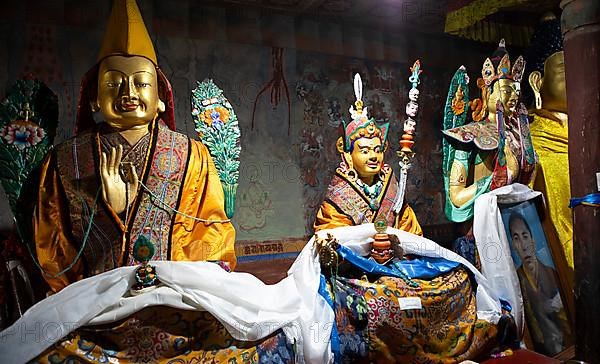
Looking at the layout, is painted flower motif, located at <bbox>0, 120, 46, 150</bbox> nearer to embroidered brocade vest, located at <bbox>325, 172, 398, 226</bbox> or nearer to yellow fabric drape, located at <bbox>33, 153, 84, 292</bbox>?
yellow fabric drape, located at <bbox>33, 153, 84, 292</bbox>

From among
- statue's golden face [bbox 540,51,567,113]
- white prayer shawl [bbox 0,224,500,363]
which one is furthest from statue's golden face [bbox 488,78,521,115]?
white prayer shawl [bbox 0,224,500,363]

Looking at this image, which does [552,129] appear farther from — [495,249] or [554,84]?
[495,249]

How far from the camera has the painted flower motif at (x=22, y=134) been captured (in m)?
2.37

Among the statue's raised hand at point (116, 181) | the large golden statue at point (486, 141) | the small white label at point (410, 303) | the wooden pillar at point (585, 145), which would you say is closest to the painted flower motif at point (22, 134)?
the statue's raised hand at point (116, 181)

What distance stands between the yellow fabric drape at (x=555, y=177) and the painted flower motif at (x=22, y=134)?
9.92 ft

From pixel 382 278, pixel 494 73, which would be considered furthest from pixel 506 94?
pixel 382 278

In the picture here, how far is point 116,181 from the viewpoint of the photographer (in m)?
2.47

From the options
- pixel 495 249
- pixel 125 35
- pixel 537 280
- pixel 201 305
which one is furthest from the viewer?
pixel 537 280

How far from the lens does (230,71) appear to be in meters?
3.66

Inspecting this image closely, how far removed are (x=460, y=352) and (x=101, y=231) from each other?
6.15 feet

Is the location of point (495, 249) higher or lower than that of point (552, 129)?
lower

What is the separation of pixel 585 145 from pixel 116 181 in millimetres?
2328

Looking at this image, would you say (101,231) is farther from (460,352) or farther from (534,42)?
(534,42)

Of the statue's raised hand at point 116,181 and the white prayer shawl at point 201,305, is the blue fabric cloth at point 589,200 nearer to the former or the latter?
the white prayer shawl at point 201,305
